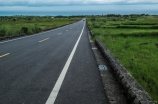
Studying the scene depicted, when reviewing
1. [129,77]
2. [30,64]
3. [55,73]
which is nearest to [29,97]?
[55,73]

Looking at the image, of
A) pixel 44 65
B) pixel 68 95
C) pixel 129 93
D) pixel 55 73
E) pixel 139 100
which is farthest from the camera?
pixel 44 65

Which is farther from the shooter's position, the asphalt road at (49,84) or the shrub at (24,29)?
the shrub at (24,29)

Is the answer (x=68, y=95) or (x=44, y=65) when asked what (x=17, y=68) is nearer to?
(x=44, y=65)

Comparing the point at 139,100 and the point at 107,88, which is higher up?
the point at 139,100

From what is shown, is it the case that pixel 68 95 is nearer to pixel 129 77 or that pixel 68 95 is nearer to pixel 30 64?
pixel 129 77

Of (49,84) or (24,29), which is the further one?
(24,29)

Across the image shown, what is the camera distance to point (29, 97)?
3.35 m

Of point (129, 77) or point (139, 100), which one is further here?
point (129, 77)

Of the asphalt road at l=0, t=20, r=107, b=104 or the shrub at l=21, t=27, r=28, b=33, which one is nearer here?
the asphalt road at l=0, t=20, r=107, b=104

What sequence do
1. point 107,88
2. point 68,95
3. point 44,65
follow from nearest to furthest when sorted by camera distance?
1. point 68,95
2. point 107,88
3. point 44,65

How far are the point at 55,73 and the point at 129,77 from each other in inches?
87.2

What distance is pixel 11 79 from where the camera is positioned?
4.35 m

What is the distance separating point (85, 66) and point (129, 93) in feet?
9.24

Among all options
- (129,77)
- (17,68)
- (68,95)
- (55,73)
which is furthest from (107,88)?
(17,68)
